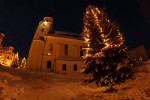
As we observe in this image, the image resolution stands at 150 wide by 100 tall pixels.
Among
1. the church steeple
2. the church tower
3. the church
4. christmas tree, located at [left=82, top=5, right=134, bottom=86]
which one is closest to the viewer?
christmas tree, located at [left=82, top=5, right=134, bottom=86]

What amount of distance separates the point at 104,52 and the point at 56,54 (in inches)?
771

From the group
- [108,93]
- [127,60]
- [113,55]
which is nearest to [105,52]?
[113,55]

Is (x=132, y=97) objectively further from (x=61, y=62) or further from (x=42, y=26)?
(x=42, y=26)

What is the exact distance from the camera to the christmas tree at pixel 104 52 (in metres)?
8.01

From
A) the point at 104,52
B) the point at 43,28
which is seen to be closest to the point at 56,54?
the point at 43,28

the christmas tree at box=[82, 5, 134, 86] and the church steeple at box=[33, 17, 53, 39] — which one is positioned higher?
the church steeple at box=[33, 17, 53, 39]

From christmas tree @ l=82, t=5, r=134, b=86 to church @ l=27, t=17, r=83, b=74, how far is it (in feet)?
48.9

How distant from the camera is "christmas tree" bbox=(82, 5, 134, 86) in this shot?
26.3ft

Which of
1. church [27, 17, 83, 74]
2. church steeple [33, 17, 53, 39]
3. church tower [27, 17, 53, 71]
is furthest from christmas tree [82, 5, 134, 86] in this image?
church steeple [33, 17, 53, 39]

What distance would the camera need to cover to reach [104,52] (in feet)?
29.3

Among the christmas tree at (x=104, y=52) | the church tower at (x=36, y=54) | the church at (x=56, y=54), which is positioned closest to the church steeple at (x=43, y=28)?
the church at (x=56, y=54)

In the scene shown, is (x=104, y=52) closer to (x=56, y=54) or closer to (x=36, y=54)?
(x=56, y=54)

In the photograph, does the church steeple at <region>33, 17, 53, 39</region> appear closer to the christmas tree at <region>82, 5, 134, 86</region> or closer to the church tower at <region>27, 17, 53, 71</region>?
the church tower at <region>27, 17, 53, 71</region>

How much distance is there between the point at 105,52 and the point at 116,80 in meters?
2.35
